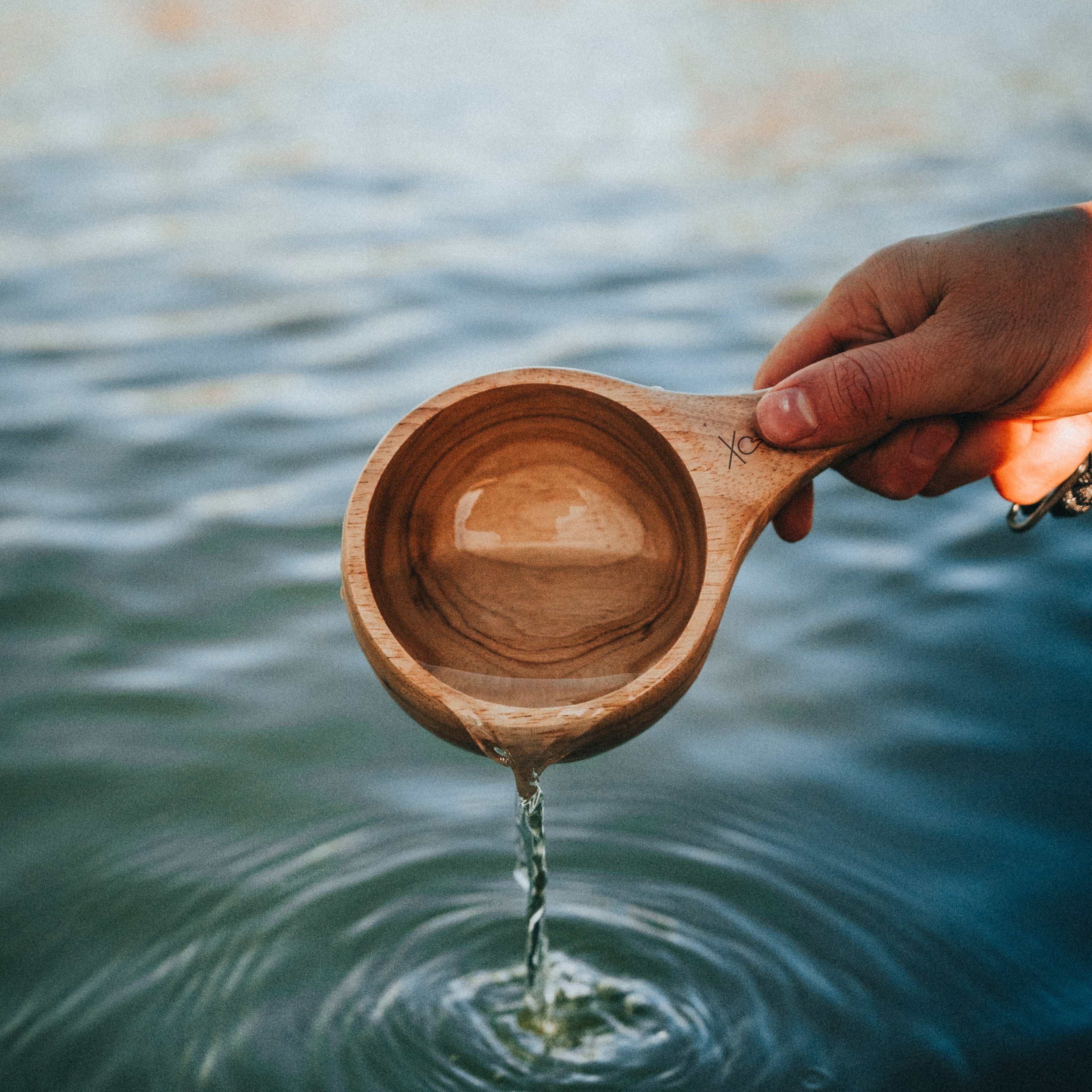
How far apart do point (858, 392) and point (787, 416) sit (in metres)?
0.15

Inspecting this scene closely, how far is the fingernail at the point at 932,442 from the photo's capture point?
2584 mm

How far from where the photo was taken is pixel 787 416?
2164 millimetres

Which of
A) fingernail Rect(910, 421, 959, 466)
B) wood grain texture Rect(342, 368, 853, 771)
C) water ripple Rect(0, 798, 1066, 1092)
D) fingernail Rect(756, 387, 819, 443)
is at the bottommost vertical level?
water ripple Rect(0, 798, 1066, 1092)

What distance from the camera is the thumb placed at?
2.17 metres

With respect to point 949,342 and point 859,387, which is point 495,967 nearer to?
point 859,387

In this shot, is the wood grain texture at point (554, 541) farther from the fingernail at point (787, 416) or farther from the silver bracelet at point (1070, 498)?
the silver bracelet at point (1070, 498)

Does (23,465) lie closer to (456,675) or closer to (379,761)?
(379,761)

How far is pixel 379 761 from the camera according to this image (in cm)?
291

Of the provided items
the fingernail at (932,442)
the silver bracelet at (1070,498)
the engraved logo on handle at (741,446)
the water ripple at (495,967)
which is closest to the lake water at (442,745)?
the water ripple at (495,967)

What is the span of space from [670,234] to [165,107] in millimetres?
5256

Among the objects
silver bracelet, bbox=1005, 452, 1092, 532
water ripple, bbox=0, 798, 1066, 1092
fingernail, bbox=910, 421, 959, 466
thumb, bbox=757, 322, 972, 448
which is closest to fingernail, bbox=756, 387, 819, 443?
thumb, bbox=757, 322, 972, 448

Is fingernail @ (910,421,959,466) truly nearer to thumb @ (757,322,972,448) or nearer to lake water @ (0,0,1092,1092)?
thumb @ (757,322,972,448)

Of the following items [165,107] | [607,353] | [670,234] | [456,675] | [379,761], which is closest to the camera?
[456,675]

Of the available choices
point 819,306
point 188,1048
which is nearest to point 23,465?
point 188,1048
